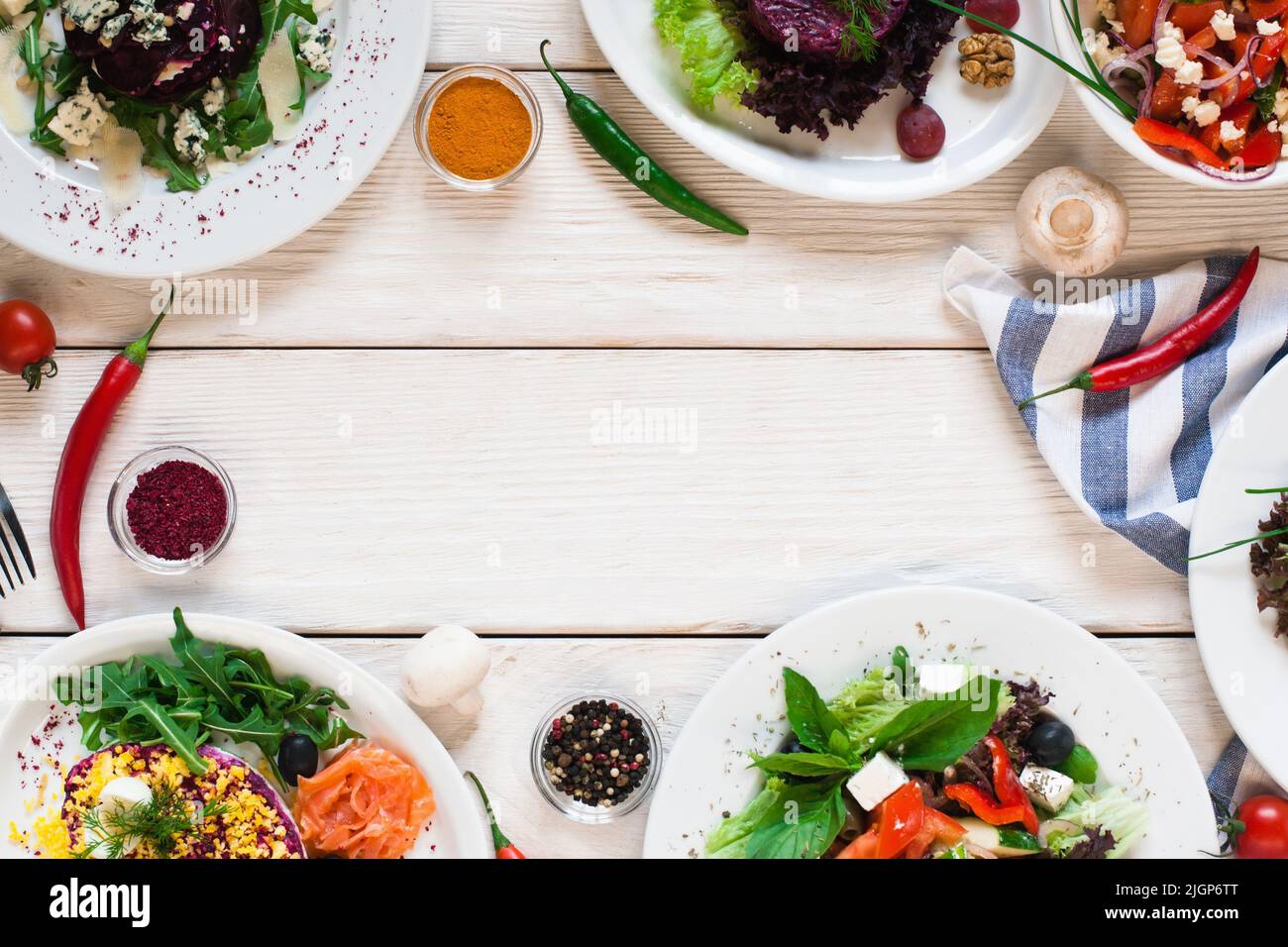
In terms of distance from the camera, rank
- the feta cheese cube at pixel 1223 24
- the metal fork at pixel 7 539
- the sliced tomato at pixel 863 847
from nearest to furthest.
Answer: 1. the feta cheese cube at pixel 1223 24
2. the sliced tomato at pixel 863 847
3. the metal fork at pixel 7 539

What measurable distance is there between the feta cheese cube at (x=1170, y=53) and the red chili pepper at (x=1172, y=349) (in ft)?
1.15

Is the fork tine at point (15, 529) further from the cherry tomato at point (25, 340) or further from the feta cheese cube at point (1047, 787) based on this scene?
the feta cheese cube at point (1047, 787)

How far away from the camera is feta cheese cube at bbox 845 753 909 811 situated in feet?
5.26

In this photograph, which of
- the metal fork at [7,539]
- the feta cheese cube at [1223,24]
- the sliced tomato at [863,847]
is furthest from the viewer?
the metal fork at [7,539]

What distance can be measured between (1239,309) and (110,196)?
5.68 ft

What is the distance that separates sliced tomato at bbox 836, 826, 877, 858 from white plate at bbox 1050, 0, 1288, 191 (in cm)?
103

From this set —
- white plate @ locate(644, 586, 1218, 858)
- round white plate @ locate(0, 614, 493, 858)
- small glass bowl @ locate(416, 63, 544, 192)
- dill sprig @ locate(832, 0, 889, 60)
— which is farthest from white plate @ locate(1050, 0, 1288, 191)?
round white plate @ locate(0, 614, 493, 858)

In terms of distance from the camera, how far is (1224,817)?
1710 millimetres

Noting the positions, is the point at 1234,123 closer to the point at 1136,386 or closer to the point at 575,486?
the point at 1136,386

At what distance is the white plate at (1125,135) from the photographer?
1542mm

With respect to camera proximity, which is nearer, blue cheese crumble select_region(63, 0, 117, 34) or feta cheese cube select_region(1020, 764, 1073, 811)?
blue cheese crumble select_region(63, 0, 117, 34)

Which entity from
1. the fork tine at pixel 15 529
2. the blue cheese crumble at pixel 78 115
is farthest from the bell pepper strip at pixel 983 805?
the blue cheese crumble at pixel 78 115

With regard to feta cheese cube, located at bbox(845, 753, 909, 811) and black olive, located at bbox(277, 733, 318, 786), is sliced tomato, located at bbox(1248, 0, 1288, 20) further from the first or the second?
black olive, located at bbox(277, 733, 318, 786)

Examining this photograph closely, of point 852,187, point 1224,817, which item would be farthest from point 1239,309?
point 1224,817
